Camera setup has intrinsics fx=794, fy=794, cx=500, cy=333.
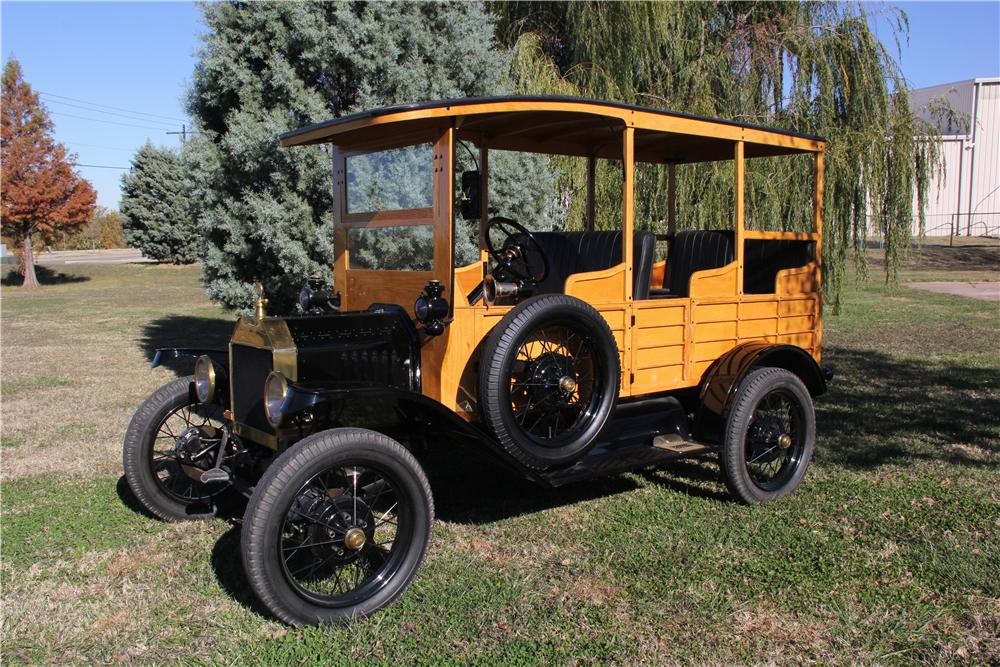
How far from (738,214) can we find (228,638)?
12.1 ft

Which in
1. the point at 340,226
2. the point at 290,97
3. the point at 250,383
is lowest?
the point at 250,383

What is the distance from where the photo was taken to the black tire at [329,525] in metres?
3.22

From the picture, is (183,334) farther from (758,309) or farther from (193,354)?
(758,309)

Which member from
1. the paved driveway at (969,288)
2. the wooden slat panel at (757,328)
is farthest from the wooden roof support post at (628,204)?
the paved driveway at (969,288)

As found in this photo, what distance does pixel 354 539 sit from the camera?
3.46m

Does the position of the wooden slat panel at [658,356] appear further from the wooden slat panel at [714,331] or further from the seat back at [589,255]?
the seat back at [589,255]

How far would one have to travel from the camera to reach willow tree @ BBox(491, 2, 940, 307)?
9.11 m

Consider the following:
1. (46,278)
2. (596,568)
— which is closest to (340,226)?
(596,568)

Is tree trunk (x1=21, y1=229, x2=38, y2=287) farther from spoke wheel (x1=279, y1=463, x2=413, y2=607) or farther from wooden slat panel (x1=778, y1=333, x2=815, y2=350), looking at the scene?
wooden slat panel (x1=778, y1=333, x2=815, y2=350)

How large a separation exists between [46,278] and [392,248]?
27.2 meters

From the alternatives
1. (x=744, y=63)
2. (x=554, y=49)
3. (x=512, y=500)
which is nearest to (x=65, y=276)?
(x=554, y=49)

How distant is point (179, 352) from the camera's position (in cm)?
480

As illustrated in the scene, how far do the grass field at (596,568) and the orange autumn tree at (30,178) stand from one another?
68.1 ft

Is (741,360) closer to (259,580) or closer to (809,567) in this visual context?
(809,567)
